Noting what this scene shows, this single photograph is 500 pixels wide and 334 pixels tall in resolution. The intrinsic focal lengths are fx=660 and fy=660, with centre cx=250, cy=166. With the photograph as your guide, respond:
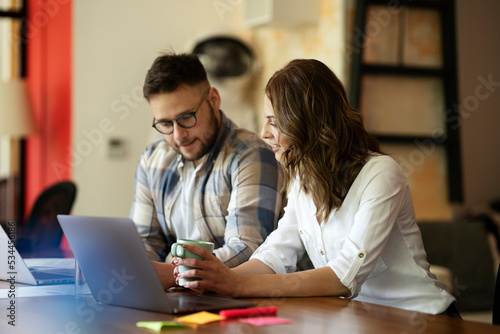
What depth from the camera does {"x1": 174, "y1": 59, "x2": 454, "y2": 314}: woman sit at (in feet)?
4.94

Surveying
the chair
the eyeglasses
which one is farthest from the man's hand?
the chair

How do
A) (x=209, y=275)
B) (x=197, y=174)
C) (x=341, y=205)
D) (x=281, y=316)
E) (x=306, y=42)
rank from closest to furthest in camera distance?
1. (x=281, y=316)
2. (x=209, y=275)
3. (x=341, y=205)
4. (x=197, y=174)
5. (x=306, y=42)

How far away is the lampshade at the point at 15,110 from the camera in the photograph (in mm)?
4609

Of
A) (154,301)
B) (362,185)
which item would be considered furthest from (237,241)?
(154,301)

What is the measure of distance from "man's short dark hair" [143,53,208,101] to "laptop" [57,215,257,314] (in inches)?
→ 30.5

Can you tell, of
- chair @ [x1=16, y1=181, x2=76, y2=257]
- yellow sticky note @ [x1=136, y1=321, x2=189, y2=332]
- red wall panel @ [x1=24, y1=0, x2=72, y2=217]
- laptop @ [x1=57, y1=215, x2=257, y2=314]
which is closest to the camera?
yellow sticky note @ [x1=136, y1=321, x2=189, y2=332]

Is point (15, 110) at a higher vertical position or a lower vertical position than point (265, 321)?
higher

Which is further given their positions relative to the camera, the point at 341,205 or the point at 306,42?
the point at 306,42

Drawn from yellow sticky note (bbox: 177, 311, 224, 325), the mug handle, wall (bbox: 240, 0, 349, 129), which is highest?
wall (bbox: 240, 0, 349, 129)

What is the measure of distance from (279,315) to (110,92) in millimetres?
3642

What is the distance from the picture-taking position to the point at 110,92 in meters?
4.60

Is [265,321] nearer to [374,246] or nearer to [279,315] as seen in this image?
[279,315]

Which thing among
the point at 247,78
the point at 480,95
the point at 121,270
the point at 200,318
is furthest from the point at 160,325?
the point at 480,95

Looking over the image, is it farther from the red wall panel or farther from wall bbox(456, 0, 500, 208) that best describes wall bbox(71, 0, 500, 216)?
the red wall panel
